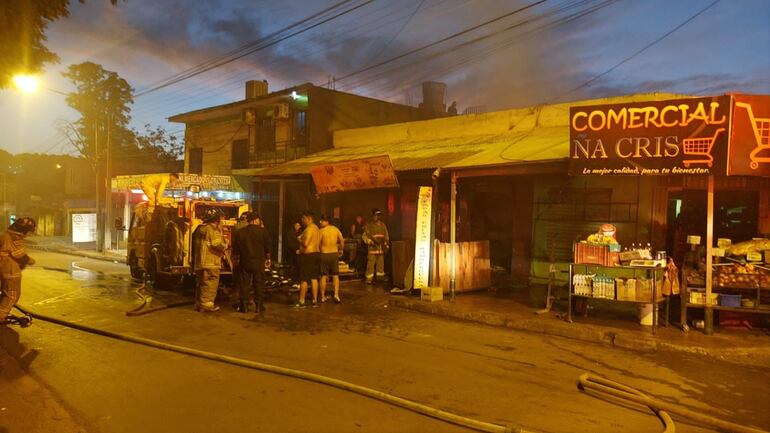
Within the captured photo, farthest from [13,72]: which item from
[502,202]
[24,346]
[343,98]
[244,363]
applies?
[343,98]

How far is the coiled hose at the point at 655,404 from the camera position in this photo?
188 inches

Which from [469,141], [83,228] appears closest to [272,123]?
[469,141]

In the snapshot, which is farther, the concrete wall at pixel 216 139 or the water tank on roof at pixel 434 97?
the water tank on roof at pixel 434 97

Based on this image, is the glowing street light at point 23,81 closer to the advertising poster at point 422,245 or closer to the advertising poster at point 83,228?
the advertising poster at point 422,245

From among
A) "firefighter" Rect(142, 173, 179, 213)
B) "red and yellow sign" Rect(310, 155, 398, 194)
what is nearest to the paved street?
"firefighter" Rect(142, 173, 179, 213)

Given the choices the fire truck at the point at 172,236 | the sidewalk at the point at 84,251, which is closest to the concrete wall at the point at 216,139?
the sidewalk at the point at 84,251

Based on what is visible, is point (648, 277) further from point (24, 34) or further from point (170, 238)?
point (24, 34)

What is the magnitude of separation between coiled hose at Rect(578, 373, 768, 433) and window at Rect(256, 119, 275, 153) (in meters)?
17.5

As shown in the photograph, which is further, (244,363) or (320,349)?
(320,349)

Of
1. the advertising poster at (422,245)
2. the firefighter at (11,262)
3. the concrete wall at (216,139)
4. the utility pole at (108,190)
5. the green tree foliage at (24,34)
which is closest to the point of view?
the green tree foliage at (24,34)

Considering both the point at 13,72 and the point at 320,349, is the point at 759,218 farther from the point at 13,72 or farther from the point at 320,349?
the point at 13,72

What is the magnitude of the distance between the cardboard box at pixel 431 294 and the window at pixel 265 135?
12.5 metres

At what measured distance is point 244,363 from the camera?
636 centimetres

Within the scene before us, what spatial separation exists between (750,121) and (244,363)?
786cm
